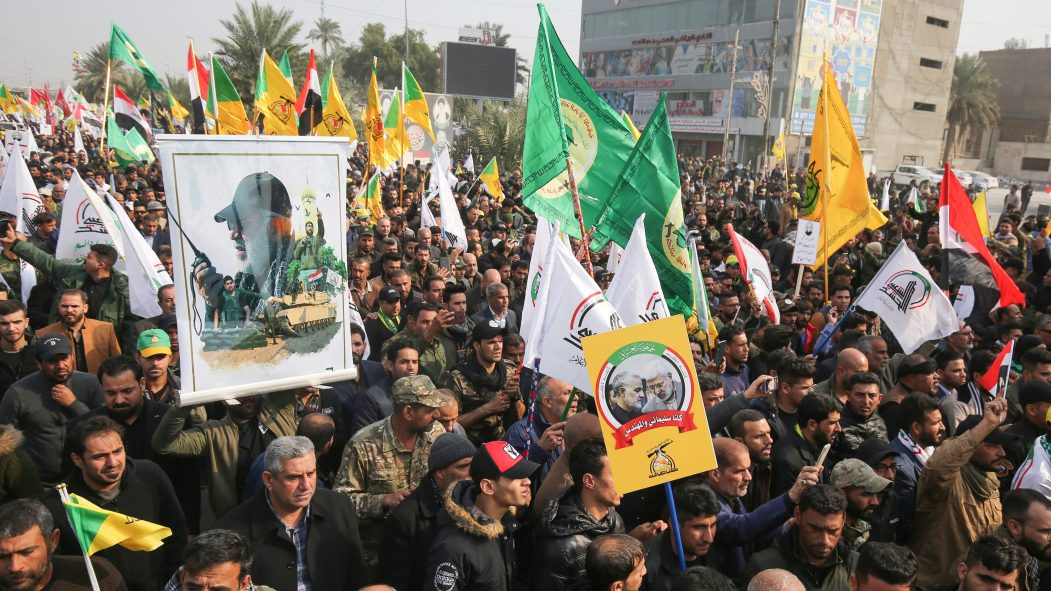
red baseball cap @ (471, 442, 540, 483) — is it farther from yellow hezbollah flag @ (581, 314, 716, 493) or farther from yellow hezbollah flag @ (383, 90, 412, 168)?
yellow hezbollah flag @ (383, 90, 412, 168)

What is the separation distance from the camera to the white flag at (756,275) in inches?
310

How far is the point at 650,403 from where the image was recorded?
3.57 m

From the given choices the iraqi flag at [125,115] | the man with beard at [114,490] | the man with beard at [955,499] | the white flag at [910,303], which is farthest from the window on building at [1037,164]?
the man with beard at [114,490]

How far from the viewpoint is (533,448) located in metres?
4.38

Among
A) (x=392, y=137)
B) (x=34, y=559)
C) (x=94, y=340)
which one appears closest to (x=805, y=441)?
(x=34, y=559)

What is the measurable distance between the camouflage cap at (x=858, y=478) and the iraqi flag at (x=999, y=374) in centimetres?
213

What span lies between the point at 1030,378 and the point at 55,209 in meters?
13.5

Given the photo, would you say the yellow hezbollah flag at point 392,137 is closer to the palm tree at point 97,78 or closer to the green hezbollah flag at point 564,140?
the green hezbollah flag at point 564,140

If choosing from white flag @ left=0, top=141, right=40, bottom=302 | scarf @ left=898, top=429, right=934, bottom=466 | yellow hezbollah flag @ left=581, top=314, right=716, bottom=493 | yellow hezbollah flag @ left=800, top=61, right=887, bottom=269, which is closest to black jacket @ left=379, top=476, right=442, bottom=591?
yellow hezbollah flag @ left=581, top=314, right=716, bottom=493

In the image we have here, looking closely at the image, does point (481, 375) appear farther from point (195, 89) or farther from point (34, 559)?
point (195, 89)

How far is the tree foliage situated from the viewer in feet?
226

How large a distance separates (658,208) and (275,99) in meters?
9.23

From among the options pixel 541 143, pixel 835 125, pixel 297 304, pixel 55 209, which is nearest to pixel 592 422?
pixel 297 304

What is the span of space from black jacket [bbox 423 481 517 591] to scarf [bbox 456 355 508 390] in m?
2.13
